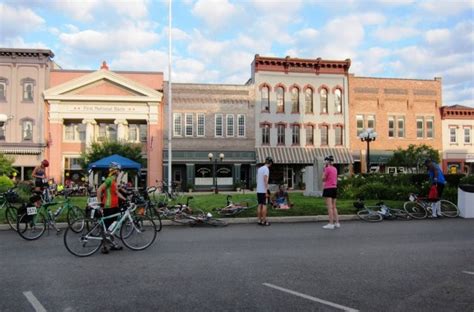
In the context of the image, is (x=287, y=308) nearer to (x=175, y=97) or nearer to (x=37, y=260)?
(x=37, y=260)

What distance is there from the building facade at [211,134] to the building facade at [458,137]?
1991cm

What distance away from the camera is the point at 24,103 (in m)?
37.9

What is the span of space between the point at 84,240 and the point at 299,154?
33.6 metres

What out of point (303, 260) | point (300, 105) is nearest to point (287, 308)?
point (303, 260)

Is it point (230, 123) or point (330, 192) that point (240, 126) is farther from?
point (330, 192)

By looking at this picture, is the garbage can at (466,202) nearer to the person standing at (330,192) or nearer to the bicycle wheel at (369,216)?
the bicycle wheel at (369,216)

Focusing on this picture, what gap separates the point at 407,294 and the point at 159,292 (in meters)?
3.15

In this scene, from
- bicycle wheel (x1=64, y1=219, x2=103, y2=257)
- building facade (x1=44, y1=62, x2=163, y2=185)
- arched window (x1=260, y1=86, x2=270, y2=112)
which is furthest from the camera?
arched window (x1=260, y1=86, x2=270, y2=112)

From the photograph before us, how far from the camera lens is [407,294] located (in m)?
5.55

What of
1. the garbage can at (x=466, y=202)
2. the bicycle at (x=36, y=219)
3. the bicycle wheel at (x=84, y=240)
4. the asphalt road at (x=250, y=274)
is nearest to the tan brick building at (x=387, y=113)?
the garbage can at (x=466, y=202)

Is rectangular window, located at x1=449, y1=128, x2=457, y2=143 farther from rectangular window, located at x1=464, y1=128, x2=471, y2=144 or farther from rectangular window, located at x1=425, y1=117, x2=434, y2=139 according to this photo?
rectangular window, located at x1=425, y1=117, x2=434, y2=139

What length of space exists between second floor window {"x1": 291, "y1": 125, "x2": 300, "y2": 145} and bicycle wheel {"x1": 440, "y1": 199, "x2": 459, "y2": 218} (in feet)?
86.9

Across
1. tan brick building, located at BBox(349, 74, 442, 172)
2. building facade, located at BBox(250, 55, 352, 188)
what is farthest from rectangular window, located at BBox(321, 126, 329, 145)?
tan brick building, located at BBox(349, 74, 442, 172)

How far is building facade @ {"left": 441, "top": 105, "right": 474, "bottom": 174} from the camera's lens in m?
44.2
